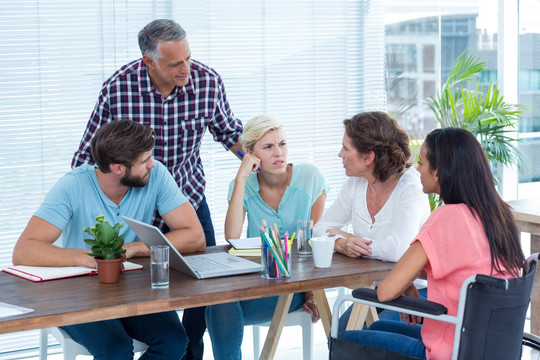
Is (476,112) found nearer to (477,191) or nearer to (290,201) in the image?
(290,201)

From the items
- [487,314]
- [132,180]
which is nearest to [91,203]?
[132,180]

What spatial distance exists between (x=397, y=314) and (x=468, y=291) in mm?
790

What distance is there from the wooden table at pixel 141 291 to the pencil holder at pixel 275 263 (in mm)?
35

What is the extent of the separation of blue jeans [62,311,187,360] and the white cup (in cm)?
60

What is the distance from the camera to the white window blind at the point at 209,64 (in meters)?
3.83

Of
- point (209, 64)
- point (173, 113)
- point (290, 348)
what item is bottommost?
point (290, 348)

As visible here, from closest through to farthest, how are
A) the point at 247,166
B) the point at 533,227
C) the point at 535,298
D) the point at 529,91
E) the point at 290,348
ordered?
the point at 247,166 → the point at 533,227 → the point at 535,298 → the point at 290,348 → the point at 529,91

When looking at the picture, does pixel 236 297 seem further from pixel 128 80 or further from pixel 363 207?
pixel 128 80

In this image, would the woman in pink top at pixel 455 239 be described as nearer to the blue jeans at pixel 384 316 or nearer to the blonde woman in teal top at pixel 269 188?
the blue jeans at pixel 384 316

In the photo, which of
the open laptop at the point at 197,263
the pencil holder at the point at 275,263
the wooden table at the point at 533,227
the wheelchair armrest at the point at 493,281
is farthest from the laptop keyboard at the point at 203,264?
the wooden table at the point at 533,227

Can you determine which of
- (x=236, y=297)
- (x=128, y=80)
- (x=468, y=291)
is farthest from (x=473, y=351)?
(x=128, y=80)

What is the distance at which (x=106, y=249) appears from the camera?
2.26 metres

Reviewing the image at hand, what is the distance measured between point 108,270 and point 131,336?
0.50m

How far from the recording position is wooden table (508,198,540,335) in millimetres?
3352
